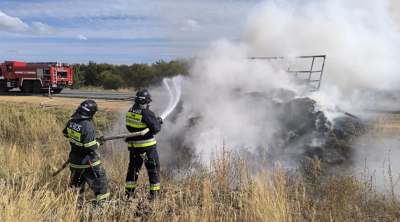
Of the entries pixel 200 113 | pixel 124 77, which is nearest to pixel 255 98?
pixel 200 113

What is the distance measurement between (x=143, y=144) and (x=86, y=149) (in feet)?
2.86

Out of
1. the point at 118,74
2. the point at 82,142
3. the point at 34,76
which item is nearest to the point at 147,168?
the point at 82,142

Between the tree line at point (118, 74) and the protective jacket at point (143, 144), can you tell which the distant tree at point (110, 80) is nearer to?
the tree line at point (118, 74)

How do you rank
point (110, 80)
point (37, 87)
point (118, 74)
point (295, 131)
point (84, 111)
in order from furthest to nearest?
point (118, 74) < point (110, 80) < point (37, 87) < point (295, 131) < point (84, 111)

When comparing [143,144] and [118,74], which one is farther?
[118,74]


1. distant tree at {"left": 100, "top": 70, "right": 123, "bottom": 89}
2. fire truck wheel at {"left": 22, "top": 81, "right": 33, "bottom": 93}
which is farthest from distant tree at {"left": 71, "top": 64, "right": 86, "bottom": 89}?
fire truck wheel at {"left": 22, "top": 81, "right": 33, "bottom": 93}

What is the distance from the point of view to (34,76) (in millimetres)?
20141

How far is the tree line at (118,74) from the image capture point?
30031 mm

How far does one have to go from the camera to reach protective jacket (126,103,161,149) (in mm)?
4754

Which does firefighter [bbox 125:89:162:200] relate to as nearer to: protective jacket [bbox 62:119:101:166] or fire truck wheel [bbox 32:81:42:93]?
protective jacket [bbox 62:119:101:166]

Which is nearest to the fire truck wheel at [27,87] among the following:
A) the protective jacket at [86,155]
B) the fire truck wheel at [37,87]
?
the fire truck wheel at [37,87]

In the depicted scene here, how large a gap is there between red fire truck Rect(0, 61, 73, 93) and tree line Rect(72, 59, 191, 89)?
368 inches

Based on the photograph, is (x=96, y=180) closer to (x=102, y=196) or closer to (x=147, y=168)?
(x=102, y=196)

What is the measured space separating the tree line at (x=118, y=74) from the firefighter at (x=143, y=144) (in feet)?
75.5
